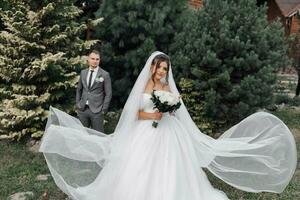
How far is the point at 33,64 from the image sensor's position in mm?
9523

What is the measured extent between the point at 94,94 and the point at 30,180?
189cm

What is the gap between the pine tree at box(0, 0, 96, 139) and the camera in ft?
31.4

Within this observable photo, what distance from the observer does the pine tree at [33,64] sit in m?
9.57

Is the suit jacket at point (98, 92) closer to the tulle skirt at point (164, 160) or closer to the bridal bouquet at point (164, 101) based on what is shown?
the tulle skirt at point (164, 160)

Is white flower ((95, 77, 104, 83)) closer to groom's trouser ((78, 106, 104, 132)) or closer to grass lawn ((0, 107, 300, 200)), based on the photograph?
groom's trouser ((78, 106, 104, 132))

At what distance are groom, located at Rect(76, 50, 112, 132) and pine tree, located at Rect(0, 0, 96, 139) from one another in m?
1.41

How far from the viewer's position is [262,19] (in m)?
10.2

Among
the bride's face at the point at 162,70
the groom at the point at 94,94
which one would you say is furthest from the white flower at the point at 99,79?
the bride's face at the point at 162,70

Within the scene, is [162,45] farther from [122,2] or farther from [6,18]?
[6,18]

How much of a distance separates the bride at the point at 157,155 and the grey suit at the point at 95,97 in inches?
74.0

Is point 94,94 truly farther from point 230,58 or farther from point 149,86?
point 230,58

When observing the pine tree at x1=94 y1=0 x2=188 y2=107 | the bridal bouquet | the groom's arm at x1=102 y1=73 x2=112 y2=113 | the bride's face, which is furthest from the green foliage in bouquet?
the pine tree at x1=94 y1=0 x2=188 y2=107

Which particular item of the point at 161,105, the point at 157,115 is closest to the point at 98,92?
the point at 157,115

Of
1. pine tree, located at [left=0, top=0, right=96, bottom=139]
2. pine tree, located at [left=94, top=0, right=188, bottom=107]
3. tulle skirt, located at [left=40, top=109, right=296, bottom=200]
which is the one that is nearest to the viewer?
tulle skirt, located at [left=40, top=109, right=296, bottom=200]
